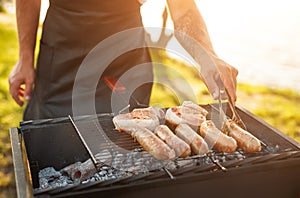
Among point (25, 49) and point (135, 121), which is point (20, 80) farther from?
point (135, 121)

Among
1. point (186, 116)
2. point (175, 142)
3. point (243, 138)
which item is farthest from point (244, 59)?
point (175, 142)

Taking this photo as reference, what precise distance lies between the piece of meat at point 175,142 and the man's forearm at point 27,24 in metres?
1.22

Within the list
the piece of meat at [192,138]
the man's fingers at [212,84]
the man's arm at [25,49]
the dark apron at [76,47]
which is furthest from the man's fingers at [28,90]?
the man's fingers at [212,84]

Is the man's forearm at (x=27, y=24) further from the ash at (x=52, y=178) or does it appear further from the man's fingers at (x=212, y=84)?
the man's fingers at (x=212, y=84)

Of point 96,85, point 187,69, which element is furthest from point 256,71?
point 96,85

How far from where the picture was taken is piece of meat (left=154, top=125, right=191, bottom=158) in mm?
1958

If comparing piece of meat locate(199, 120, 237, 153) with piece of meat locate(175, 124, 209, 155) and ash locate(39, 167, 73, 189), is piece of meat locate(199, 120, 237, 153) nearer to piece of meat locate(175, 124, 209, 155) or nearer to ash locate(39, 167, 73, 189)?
piece of meat locate(175, 124, 209, 155)

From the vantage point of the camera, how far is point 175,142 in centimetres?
198

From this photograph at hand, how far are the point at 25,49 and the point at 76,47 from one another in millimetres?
322

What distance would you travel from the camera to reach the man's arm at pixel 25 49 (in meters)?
2.85

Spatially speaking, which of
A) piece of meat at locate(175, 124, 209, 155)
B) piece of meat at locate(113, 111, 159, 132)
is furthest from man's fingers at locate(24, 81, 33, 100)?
piece of meat at locate(175, 124, 209, 155)

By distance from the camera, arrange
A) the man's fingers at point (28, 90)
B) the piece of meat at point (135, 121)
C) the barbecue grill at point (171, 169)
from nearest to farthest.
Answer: the barbecue grill at point (171, 169) → the piece of meat at point (135, 121) → the man's fingers at point (28, 90)

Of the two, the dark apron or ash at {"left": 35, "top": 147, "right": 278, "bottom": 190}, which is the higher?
the dark apron

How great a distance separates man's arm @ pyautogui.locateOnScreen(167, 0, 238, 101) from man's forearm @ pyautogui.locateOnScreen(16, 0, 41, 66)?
916 millimetres
